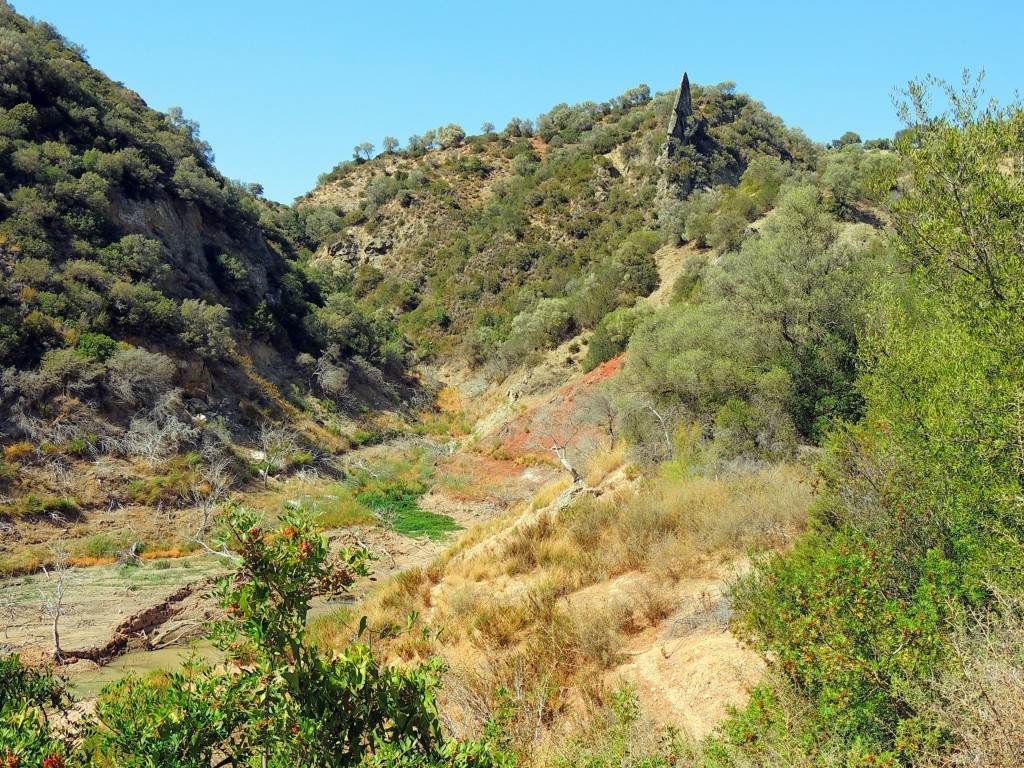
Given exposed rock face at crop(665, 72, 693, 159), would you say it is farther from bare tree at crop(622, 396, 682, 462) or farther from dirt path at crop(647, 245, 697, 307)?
bare tree at crop(622, 396, 682, 462)

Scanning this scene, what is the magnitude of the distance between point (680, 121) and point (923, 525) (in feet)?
150

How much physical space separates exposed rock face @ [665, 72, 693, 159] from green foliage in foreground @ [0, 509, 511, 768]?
46034mm

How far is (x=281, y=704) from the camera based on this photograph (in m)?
2.48

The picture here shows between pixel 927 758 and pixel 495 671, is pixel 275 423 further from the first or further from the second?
pixel 927 758

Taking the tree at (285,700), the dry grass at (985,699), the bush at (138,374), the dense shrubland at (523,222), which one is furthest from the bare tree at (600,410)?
the bush at (138,374)

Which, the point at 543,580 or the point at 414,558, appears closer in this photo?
the point at 543,580

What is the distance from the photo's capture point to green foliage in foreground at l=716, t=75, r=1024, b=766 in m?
3.36

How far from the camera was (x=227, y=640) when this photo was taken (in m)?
2.59

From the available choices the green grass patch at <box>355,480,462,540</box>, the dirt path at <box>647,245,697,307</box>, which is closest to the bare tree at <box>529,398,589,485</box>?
the green grass patch at <box>355,480,462,540</box>

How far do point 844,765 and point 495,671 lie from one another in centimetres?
328

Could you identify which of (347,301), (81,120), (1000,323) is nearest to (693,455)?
(1000,323)

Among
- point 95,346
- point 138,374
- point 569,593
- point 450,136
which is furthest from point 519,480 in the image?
point 450,136

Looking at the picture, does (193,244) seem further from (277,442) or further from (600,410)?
(600,410)

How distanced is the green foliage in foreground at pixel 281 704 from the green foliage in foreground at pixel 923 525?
2.32m
